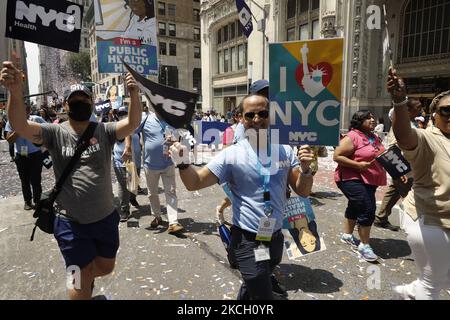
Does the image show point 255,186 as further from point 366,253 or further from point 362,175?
point 366,253

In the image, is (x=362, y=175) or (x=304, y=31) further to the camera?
(x=304, y=31)

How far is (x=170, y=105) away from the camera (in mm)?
2871

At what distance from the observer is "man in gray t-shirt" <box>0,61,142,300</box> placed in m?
2.70

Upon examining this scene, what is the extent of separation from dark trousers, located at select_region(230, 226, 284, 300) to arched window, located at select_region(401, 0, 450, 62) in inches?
867

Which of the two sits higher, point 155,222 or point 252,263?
point 252,263

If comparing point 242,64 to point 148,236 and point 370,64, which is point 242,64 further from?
point 148,236

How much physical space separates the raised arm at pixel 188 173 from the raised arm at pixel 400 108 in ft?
4.31

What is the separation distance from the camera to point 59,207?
280cm

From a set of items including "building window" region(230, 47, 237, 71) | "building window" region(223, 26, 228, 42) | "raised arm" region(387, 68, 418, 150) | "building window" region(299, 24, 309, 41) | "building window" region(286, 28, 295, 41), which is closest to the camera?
"raised arm" region(387, 68, 418, 150)

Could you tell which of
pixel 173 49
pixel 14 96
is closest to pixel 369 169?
pixel 14 96

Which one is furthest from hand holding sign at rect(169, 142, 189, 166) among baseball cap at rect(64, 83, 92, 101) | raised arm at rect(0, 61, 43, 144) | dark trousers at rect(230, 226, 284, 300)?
raised arm at rect(0, 61, 43, 144)

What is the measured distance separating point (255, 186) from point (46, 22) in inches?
112

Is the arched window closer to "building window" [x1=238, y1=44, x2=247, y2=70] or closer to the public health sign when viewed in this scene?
"building window" [x1=238, y1=44, x2=247, y2=70]
